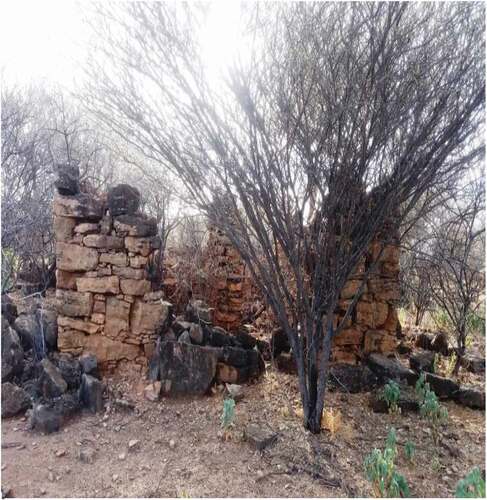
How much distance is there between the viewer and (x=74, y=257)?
4094 mm

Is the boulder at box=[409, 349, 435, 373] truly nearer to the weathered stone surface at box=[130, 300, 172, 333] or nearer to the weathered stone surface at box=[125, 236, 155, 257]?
the weathered stone surface at box=[130, 300, 172, 333]

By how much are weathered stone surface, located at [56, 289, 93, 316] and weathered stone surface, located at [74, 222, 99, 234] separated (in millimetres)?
654

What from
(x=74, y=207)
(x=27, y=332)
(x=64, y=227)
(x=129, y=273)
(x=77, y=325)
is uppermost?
(x=74, y=207)

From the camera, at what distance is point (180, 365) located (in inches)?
155

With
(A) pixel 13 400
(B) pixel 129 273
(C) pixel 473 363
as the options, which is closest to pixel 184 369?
(B) pixel 129 273

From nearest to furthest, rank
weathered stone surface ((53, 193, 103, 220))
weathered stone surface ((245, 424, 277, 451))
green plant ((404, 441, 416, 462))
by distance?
1. green plant ((404, 441, 416, 462))
2. weathered stone surface ((245, 424, 277, 451))
3. weathered stone surface ((53, 193, 103, 220))

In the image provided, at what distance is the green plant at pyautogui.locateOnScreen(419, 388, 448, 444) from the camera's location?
136 inches

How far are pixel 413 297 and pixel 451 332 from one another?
3.76ft

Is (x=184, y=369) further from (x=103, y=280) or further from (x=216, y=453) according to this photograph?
(x=103, y=280)

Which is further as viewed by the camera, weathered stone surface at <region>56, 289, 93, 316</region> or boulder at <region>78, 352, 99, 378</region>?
weathered stone surface at <region>56, 289, 93, 316</region>

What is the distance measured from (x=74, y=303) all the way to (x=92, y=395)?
1006 mm

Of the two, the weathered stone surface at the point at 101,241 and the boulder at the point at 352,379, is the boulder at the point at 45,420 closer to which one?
the weathered stone surface at the point at 101,241

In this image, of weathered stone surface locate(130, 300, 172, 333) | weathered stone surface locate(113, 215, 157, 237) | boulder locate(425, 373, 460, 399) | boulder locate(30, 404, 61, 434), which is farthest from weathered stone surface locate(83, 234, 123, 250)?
boulder locate(425, 373, 460, 399)

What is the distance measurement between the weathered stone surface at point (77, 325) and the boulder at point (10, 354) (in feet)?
1.43
